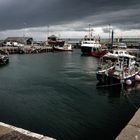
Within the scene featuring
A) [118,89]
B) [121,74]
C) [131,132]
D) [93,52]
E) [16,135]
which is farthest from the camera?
[93,52]

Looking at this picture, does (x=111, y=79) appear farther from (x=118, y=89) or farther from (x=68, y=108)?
(x=68, y=108)

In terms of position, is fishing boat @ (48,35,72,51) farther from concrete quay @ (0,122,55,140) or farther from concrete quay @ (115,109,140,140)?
concrete quay @ (0,122,55,140)

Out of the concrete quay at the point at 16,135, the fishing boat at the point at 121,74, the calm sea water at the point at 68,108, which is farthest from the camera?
the fishing boat at the point at 121,74

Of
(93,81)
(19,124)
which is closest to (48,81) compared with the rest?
(93,81)

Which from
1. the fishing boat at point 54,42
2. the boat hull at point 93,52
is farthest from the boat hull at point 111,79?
the fishing boat at point 54,42

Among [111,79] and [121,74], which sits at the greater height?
[121,74]

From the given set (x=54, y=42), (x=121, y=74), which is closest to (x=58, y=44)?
(x=54, y=42)

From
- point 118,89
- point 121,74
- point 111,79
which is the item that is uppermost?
point 121,74

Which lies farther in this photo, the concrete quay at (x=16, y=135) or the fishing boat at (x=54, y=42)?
the fishing boat at (x=54, y=42)

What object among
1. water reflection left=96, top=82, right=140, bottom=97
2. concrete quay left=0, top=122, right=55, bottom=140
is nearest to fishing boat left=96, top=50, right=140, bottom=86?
water reflection left=96, top=82, right=140, bottom=97

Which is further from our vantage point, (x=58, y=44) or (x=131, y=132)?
(x=58, y=44)

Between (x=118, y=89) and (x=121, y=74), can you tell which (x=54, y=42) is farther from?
(x=118, y=89)

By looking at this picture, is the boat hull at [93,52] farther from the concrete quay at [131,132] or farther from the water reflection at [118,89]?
the concrete quay at [131,132]

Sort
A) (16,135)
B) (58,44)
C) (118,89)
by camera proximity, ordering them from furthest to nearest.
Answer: (58,44) < (118,89) < (16,135)
